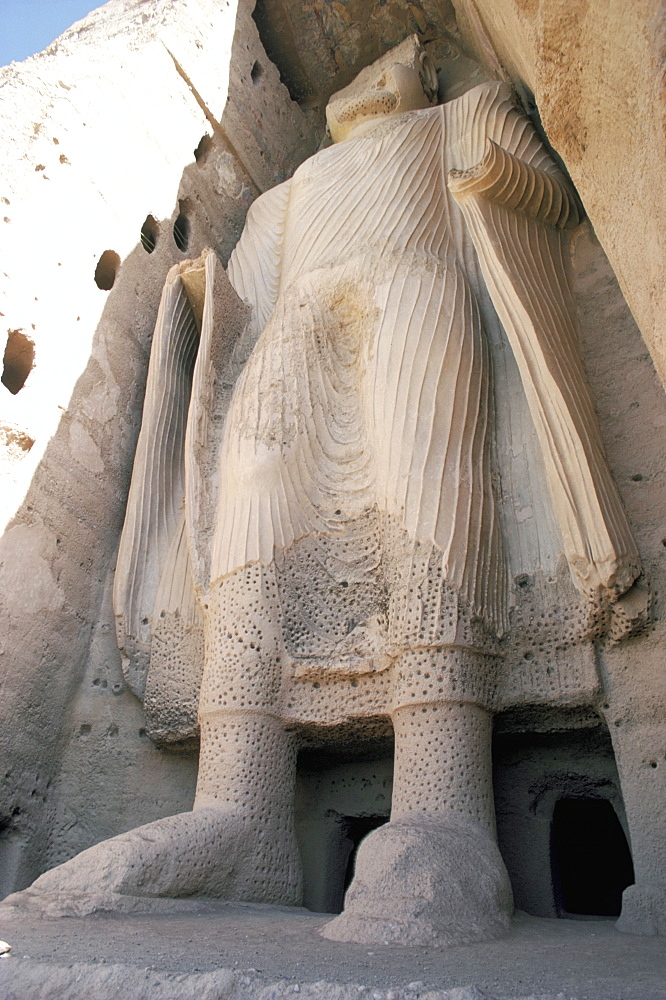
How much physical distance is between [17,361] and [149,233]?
1188 millimetres

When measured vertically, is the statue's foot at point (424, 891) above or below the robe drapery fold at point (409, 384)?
below

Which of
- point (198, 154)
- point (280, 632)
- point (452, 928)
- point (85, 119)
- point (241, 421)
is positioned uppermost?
point (198, 154)

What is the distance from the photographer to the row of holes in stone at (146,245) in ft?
12.1

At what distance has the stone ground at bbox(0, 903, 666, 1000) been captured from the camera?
129 cm

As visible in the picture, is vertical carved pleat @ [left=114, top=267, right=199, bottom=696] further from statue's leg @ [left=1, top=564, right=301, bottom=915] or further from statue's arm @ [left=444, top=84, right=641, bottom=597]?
statue's arm @ [left=444, top=84, right=641, bottom=597]

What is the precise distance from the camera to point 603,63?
171 cm

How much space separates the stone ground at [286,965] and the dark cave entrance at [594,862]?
174cm

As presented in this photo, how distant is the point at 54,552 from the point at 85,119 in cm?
190

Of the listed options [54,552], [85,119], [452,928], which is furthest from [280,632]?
[85,119]

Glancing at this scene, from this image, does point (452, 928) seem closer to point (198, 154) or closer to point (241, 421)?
point (241, 421)

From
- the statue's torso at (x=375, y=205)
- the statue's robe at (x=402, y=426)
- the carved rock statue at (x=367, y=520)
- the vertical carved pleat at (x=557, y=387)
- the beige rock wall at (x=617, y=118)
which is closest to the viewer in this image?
the beige rock wall at (x=617, y=118)

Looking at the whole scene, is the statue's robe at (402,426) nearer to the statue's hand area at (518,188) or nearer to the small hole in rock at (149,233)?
the statue's hand area at (518,188)

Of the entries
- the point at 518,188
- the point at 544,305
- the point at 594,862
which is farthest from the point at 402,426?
the point at 594,862

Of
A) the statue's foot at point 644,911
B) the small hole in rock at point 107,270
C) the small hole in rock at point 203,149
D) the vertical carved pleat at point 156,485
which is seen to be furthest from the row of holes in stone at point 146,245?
the statue's foot at point 644,911
